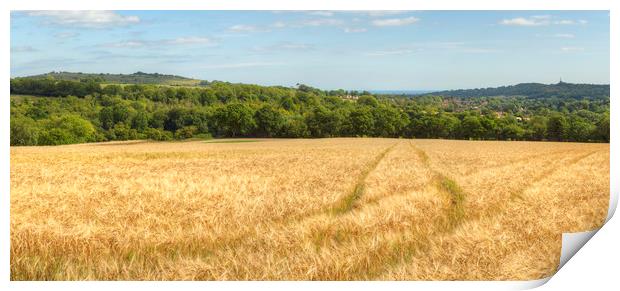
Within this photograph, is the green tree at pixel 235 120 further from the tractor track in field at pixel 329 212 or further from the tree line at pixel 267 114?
the tractor track in field at pixel 329 212

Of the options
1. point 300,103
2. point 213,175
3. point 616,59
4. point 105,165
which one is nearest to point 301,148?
point 300,103

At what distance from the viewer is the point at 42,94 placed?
6.70m

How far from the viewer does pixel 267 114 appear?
7.20 meters

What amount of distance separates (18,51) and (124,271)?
2.54m

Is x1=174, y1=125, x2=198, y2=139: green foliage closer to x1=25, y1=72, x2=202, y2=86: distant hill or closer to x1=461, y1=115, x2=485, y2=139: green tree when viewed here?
x1=25, y1=72, x2=202, y2=86: distant hill

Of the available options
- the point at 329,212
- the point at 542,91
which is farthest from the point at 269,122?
the point at 542,91

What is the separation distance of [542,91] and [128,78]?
4.85 m

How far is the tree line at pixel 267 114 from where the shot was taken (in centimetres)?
682

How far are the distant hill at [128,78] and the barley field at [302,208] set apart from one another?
0.71 meters

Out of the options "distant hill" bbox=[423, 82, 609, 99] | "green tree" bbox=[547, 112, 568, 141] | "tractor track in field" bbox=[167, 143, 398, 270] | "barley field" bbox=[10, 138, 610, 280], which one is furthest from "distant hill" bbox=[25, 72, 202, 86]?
"green tree" bbox=[547, 112, 568, 141]

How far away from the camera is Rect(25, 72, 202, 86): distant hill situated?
6.66 m

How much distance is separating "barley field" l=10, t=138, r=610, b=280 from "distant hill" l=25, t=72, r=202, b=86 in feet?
2.34

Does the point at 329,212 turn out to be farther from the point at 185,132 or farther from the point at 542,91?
the point at 542,91
